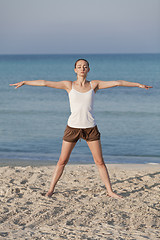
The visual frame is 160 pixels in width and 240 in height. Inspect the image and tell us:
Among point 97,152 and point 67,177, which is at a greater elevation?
point 97,152

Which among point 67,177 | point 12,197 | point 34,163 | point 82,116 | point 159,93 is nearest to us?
point 82,116

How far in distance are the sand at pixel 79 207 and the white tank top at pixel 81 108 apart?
1236 mm

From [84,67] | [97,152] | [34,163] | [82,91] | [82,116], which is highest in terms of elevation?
[84,67]

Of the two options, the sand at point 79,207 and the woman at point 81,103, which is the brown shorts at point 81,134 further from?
the sand at point 79,207

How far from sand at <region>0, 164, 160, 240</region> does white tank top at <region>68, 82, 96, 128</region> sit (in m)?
1.24

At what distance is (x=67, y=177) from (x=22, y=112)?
13269mm

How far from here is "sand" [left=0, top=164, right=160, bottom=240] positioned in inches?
183

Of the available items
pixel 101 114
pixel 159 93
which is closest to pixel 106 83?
pixel 101 114

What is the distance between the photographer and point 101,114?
19.0 m

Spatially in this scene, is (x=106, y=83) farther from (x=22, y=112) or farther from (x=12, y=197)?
(x=22, y=112)

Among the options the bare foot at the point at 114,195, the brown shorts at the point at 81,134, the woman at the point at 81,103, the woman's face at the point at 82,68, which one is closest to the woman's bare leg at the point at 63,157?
the woman at the point at 81,103

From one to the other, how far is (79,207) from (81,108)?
4.79 feet

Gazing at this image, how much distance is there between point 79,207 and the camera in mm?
5598

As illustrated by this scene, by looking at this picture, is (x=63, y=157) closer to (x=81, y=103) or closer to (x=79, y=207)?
(x=79, y=207)
